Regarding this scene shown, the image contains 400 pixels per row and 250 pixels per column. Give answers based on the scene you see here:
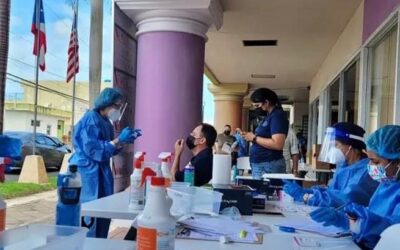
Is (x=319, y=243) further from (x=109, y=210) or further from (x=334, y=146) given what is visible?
(x=334, y=146)

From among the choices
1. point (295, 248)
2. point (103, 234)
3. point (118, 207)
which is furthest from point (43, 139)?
point (295, 248)

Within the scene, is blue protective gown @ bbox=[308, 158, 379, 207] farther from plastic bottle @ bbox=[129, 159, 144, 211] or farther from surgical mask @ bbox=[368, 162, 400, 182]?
plastic bottle @ bbox=[129, 159, 144, 211]

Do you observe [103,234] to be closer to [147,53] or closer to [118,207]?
[118,207]

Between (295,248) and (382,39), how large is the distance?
117 inches

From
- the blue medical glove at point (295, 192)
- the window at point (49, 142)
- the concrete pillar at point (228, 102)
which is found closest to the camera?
the blue medical glove at point (295, 192)

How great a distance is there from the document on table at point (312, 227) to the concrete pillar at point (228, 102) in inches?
368

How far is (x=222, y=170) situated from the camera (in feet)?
6.51

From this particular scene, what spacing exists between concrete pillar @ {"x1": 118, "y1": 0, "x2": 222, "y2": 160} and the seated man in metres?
1.57

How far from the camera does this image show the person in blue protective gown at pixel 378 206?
1314 mm

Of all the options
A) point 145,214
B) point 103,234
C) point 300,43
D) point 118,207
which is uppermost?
point 300,43

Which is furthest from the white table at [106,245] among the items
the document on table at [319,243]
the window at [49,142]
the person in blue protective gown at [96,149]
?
the window at [49,142]

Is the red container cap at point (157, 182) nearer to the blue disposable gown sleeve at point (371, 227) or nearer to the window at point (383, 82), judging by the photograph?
the blue disposable gown sleeve at point (371, 227)

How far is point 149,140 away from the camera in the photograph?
421cm

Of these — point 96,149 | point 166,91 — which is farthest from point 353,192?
point 166,91
